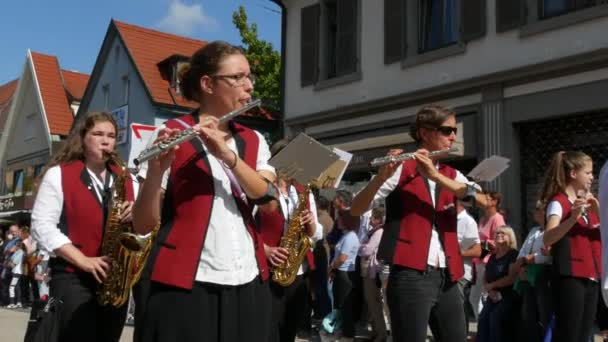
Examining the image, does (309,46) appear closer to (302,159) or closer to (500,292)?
(500,292)

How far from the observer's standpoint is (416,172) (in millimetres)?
4613

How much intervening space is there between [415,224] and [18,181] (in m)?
36.3

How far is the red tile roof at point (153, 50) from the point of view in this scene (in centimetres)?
2666

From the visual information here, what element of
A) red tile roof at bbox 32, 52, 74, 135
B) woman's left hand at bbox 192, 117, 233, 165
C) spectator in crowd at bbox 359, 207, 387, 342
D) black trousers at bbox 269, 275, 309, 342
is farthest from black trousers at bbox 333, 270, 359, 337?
red tile roof at bbox 32, 52, 74, 135

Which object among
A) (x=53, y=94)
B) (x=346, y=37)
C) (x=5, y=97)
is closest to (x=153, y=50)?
(x=53, y=94)

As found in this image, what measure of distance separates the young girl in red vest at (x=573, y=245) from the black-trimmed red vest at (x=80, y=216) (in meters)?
3.04

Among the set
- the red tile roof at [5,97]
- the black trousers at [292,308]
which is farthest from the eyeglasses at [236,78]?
the red tile roof at [5,97]

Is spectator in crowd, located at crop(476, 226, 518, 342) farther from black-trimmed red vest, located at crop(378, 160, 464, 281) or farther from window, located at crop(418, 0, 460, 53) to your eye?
window, located at crop(418, 0, 460, 53)

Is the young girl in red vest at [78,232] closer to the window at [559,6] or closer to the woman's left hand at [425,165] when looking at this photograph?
the woman's left hand at [425,165]

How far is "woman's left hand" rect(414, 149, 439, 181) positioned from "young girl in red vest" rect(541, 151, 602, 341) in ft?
4.49

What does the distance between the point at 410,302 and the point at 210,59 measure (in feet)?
6.55

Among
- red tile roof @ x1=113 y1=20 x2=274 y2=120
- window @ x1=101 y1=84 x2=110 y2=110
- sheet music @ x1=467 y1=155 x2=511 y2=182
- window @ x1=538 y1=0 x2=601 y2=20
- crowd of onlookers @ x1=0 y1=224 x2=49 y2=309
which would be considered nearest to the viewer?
sheet music @ x1=467 y1=155 x2=511 y2=182

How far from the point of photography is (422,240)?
4.43 m

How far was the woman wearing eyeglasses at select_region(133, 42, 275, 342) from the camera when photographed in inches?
111
